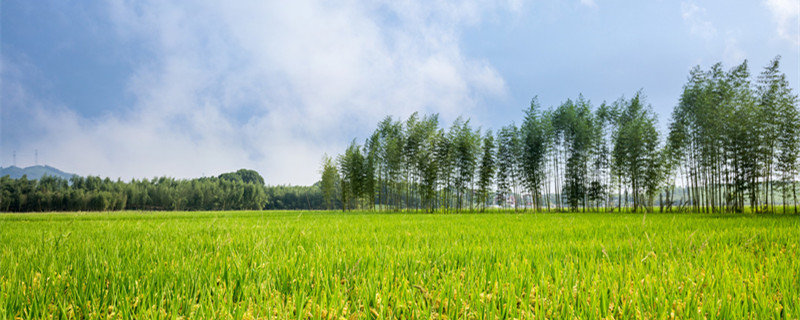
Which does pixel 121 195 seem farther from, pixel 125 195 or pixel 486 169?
pixel 486 169

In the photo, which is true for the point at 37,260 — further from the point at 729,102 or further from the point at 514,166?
the point at 514,166

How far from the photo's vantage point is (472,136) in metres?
31.2

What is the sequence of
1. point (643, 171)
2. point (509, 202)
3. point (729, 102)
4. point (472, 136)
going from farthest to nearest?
point (509, 202), point (472, 136), point (643, 171), point (729, 102)

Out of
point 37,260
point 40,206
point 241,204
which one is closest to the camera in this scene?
point 37,260

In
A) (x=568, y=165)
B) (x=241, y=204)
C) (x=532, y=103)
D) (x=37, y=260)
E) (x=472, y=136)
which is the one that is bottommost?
(x=241, y=204)

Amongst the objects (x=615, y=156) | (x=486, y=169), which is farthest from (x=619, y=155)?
(x=486, y=169)

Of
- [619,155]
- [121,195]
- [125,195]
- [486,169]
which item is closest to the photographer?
[619,155]

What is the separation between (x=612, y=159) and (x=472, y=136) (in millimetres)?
11679

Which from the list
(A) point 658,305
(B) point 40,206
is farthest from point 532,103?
(B) point 40,206

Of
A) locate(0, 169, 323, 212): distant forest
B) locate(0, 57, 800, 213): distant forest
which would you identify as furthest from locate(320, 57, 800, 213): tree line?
locate(0, 169, 323, 212): distant forest

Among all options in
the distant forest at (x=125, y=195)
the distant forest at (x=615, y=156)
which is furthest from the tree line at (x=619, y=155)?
the distant forest at (x=125, y=195)

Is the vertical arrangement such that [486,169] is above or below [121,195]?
above

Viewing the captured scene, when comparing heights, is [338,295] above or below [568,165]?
below

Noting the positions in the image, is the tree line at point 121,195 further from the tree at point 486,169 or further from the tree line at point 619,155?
the tree at point 486,169
